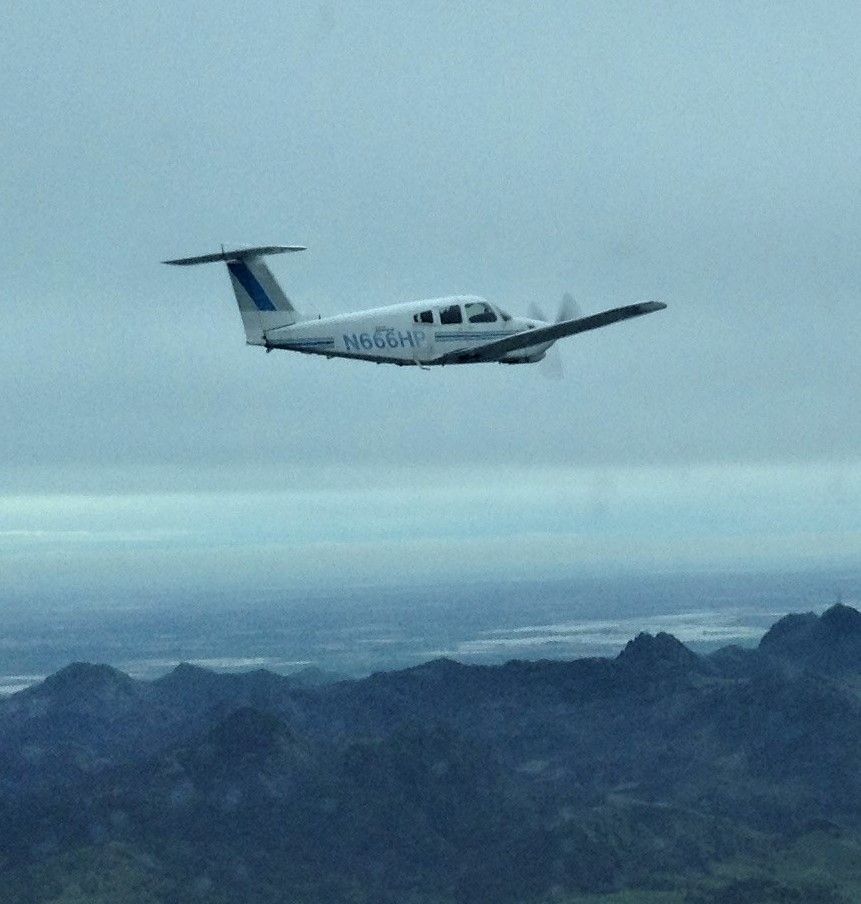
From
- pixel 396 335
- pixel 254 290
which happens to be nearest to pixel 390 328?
pixel 396 335

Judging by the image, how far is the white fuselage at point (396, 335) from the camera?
285 feet

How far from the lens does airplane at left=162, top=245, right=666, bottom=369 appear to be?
87.0 meters

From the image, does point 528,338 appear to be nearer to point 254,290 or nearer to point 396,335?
point 396,335

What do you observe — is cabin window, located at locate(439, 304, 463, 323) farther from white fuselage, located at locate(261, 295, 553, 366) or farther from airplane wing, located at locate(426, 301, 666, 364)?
airplane wing, located at locate(426, 301, 666, 364)

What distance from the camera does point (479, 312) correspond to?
92.7 metres

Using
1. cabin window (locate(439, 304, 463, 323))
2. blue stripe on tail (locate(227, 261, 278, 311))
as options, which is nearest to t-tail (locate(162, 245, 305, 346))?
blue stripe on tail (locate(227, 261, 278, 311))

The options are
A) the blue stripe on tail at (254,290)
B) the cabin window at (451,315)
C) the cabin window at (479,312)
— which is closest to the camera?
the cabin window at (451,315)

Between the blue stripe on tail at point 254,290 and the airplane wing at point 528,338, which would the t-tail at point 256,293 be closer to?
the blue stripe on tail at point 254,290

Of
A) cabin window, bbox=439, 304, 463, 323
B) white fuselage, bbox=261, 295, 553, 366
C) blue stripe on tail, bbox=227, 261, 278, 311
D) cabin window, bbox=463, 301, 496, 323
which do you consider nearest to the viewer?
white fuselage, bbox=261, 295, 553, 366

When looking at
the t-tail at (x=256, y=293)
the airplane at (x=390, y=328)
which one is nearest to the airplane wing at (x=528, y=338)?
the airplane at (x=390, y=328)

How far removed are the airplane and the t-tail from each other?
0.06 meters

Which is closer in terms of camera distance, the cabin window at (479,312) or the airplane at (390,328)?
the airplane at (390,328)

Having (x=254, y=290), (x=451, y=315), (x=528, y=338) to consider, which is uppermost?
(x=254, y=290)

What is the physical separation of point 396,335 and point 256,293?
9.68 metres
